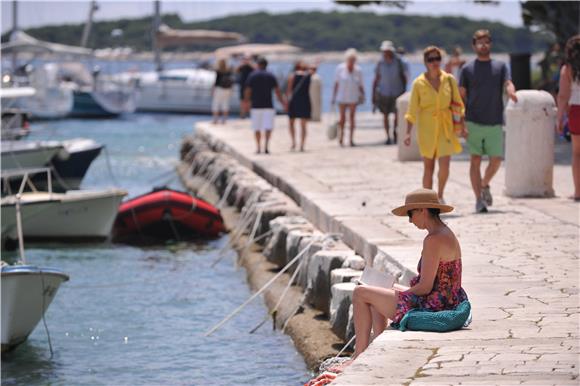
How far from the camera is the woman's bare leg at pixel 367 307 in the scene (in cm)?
886

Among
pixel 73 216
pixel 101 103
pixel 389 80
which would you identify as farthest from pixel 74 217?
pixel 101 103

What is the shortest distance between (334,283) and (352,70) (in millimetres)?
12379

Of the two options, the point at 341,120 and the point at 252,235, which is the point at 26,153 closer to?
the point at 341,120

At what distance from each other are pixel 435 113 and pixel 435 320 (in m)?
5.70

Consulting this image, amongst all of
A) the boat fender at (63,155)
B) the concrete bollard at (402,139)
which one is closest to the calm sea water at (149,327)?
the concrete bollard at (402,139)

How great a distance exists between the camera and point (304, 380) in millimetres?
11234

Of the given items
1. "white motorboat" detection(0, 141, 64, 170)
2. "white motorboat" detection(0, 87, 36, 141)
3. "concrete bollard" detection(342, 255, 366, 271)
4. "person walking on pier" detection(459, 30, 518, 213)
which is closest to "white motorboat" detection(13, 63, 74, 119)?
"white motorboat" detection(0, 87, 36, 141)

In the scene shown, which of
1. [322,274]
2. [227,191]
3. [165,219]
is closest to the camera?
[322,274]

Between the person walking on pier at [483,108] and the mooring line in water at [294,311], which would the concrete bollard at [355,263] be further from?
the person walking on pier at [483,108]

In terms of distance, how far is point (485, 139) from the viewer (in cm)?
1452

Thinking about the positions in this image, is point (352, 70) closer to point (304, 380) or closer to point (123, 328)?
point (123, 328)

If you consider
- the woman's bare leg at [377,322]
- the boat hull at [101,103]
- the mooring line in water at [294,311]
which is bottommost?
the boat hull at [101,103]

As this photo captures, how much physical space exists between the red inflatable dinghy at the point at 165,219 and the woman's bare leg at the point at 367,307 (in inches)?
442

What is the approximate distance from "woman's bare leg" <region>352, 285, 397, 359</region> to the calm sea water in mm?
2385
